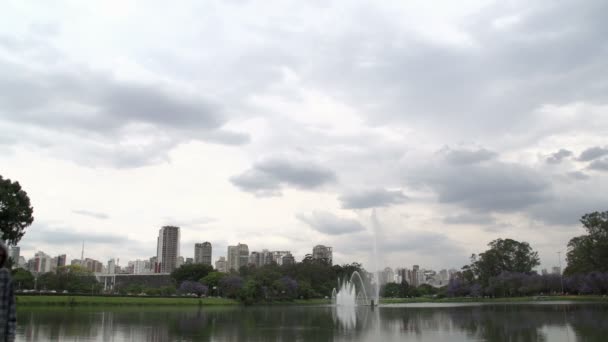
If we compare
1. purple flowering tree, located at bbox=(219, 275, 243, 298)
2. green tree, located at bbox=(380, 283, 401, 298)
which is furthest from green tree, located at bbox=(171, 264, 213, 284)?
green tree, located at bbox=(380, 283, 401, 298)

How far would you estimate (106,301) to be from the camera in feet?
228

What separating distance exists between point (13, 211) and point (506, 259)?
10542 centimetres

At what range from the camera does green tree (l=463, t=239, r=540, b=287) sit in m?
115

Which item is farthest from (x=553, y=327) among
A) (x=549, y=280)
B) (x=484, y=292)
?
(x=484, y=292)

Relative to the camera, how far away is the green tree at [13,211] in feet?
135

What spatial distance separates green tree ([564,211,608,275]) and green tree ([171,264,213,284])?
7619cm

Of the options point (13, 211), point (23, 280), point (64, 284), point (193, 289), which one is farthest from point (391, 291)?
point (13, 211)

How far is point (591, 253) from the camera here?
287 feet

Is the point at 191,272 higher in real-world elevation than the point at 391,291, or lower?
higher

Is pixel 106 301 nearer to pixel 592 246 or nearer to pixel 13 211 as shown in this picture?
pixel 13 211

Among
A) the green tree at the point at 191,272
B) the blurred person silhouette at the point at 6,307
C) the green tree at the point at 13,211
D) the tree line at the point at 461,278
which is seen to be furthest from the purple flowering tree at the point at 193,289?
the blurred person silhouette at the point at 6,307

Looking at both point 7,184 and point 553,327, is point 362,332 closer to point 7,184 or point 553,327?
point 553,327

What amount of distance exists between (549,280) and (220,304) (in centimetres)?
6598

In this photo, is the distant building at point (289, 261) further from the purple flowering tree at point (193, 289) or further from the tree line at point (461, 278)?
the purple flowering tree at point (193, 289)
